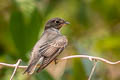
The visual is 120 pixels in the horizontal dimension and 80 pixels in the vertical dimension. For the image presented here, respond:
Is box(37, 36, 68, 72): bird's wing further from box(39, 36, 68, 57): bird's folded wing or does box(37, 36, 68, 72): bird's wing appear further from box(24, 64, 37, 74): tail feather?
box(24, 64, 37, 74): tail feather

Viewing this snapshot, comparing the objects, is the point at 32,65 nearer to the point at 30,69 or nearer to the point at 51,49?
the point at 30,69

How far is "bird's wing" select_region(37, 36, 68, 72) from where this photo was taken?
581 cm

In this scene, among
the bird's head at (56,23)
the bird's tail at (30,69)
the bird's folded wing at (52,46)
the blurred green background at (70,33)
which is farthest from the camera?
the bird's head at (56,23)

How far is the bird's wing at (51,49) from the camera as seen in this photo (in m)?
5.81

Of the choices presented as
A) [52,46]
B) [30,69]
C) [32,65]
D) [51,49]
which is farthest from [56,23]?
[30,69]

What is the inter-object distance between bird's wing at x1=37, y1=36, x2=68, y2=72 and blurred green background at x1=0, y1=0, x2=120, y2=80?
0.31m

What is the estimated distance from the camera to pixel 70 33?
8273mm

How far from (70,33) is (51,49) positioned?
2.16 metres

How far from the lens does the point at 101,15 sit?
8633 mm

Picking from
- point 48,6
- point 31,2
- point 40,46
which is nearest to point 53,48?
point 40,46

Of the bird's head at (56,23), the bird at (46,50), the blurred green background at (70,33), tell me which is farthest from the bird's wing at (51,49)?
the bird's head at (56,23)

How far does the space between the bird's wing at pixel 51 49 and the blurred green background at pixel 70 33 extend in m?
0.31

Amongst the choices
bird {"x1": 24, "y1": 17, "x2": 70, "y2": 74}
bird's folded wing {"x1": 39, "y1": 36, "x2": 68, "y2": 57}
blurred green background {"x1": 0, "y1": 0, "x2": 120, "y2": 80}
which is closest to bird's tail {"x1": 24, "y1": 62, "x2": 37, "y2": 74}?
bird {"x1": 24, "y1": 17, "x2": 70, "y2": 74}

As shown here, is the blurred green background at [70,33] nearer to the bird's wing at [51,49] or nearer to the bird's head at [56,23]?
the bird's head at [56,23]
